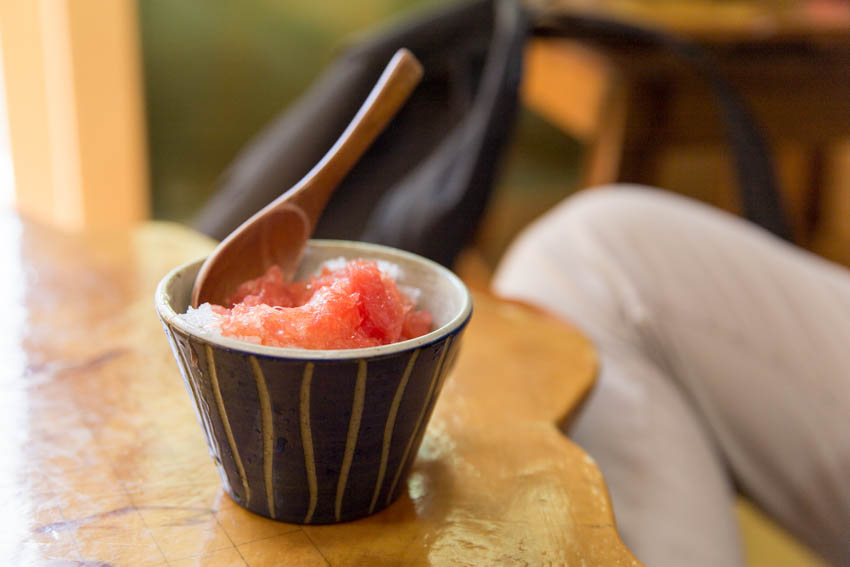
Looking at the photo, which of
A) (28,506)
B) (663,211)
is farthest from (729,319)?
(28,506)

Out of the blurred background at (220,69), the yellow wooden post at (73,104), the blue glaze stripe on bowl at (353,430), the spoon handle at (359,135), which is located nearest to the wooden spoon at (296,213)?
the spoon handle at (359,135)

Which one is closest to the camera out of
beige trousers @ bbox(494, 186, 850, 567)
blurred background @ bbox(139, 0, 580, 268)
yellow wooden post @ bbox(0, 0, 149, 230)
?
beige trousers @ bbox(494, 186, 850, 567)

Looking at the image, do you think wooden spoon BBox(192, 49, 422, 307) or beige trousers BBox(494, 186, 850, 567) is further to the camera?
beige trousers BBox(494, 186, 850, 567)

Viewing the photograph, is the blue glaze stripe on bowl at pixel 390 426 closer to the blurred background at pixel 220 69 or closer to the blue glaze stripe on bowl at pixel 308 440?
the blue glaze stripe on bowl at pixel 308 440

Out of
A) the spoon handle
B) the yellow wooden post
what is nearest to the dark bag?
the spoon handle

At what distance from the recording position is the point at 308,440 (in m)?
0.33

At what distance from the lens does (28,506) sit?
0.34 m

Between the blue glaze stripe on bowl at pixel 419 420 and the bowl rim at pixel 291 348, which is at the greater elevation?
the bowl rim at pixel 291 348

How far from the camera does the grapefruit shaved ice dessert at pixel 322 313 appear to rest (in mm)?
322

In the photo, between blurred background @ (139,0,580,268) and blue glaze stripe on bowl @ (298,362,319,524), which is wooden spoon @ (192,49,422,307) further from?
blurred background @ (139,0,580,268)

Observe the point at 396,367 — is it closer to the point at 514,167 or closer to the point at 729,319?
the point at 729,319

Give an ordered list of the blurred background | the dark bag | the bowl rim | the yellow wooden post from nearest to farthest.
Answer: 1. the bowl rim
2. the dark bag
3. the yellow wooden post
4. the blurred background

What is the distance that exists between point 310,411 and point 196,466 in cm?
10

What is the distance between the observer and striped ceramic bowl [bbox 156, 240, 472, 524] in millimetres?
305
